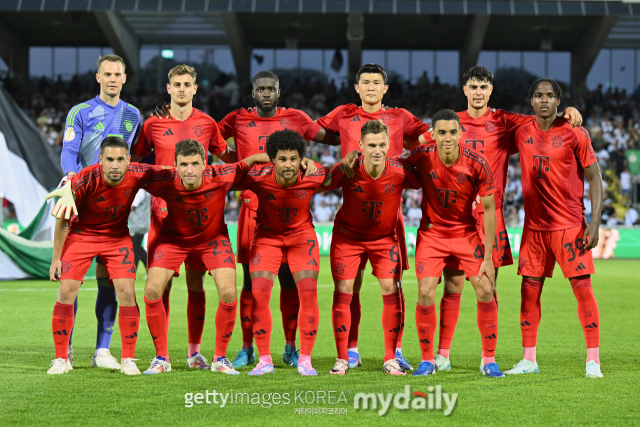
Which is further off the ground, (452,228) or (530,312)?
(452,228)

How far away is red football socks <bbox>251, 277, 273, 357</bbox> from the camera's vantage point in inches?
205

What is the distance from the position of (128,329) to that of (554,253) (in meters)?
3.38

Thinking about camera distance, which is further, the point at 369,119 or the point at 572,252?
the point at 369,119

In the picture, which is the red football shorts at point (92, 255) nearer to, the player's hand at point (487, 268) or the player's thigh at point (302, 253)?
the player's thigh at point (302, 253)

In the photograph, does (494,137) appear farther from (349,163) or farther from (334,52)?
(334,52)

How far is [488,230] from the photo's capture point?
516 centimetres

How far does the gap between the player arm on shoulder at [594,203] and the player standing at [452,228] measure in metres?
0.76

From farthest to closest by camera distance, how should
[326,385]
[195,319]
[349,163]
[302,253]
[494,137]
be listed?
[494,137] → [195,319] → [302,253] → [349,163] → [326,385]

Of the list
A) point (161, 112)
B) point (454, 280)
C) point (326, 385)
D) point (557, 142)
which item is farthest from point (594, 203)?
point (161, 112)

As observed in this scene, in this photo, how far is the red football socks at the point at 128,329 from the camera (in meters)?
5.25

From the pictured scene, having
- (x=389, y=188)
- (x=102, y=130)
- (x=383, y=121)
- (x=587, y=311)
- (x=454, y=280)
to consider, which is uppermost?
(x=383, y=121)

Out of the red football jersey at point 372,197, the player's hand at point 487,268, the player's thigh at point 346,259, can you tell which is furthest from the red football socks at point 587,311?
the player's thigh at point 346,259

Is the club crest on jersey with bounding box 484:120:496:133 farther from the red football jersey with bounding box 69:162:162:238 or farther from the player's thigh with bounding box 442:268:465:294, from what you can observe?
the red football jersey with bounding box 69:162:162:238

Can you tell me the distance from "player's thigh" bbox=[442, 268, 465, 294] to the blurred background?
15.7 metres
